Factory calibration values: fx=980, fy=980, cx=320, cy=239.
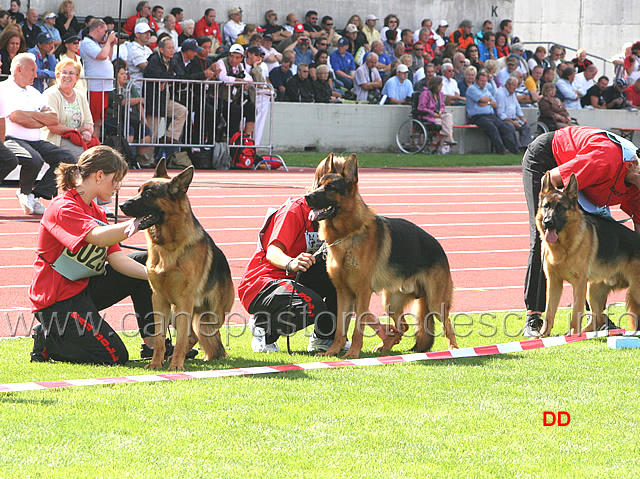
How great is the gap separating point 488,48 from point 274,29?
7295 millimetres

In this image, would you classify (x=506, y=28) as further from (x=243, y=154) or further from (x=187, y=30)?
(x=243, y=154)

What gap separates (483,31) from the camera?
96.7 ft

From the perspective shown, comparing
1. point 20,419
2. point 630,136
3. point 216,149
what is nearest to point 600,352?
point 20,419

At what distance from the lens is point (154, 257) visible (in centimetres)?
598

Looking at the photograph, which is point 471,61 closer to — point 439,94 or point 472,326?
point 439,94

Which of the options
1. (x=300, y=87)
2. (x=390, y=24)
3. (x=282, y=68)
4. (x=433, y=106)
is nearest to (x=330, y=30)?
(x=390, y=24)

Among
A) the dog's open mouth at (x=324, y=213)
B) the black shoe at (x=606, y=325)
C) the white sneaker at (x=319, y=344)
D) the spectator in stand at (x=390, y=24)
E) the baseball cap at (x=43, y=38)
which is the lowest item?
the white sneaker at (x=319, y=344)

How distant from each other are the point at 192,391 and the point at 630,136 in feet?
82.6

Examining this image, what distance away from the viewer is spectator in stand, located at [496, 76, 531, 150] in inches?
997

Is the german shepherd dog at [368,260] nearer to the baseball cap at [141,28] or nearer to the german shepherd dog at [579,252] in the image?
the german shepherd dog at [579,252]

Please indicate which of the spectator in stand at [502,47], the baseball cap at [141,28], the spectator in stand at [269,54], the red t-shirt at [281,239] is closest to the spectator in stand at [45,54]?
the baseball cap at [141,28]

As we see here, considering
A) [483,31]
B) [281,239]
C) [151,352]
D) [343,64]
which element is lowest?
[151,352]

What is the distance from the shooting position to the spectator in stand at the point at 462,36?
28.0 meters

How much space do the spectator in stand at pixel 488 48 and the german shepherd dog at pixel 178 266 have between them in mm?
23412
